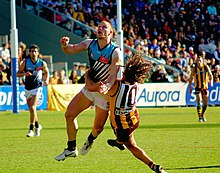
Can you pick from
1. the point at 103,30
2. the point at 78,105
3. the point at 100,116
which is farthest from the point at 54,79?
the point at 103,30

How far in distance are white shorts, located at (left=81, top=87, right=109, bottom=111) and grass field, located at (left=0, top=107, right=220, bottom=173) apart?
3.28 feet

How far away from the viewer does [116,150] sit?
1541 centimetres

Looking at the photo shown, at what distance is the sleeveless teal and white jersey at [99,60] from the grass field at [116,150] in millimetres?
1520

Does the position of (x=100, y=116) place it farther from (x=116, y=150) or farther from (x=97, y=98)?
(x=116, y=150)

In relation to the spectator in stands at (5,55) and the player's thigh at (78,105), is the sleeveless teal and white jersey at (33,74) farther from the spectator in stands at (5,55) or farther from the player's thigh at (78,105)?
the spectator in stands at (5,55)

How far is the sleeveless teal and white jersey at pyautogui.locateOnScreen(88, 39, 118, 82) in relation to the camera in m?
12.6

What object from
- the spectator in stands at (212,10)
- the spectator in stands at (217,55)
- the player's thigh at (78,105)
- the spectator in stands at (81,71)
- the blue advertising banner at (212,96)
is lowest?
the blue advertising banner at (212,96)

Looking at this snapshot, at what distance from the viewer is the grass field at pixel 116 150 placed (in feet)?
41.1

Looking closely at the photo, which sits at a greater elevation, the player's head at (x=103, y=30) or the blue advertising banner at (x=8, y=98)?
the player's head at (x=103, y=30)

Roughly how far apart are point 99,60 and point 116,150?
324 centimetres

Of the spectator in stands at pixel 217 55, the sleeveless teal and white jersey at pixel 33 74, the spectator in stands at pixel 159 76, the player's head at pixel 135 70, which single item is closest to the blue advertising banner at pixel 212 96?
the spectator in stands at pixel 159 76

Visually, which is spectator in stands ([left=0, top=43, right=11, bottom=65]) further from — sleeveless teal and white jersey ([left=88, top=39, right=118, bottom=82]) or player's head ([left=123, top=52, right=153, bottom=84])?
player's head ([left=123, top=52, right=153, bottom=84])

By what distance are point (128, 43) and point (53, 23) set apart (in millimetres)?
3982

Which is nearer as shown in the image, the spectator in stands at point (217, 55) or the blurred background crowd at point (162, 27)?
the blurred background crowd at point (162, 27)
